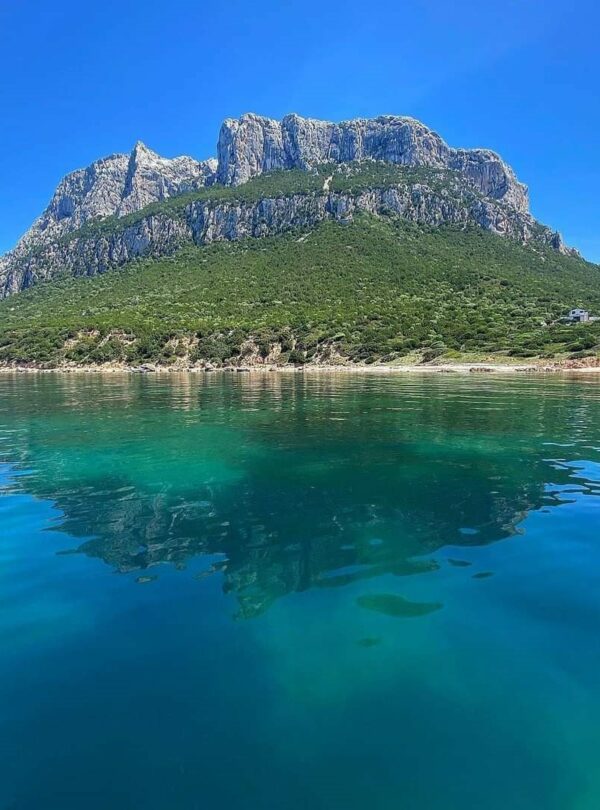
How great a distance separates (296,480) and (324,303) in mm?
99266

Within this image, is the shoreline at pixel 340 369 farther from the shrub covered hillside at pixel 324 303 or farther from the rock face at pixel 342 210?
the rock face at pixel 342 210

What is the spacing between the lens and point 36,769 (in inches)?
178

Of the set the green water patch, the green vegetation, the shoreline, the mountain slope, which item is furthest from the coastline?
the green vegetation

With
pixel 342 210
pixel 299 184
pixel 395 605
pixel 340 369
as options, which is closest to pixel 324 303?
pixel 340 369

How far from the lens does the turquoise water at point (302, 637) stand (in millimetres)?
4449

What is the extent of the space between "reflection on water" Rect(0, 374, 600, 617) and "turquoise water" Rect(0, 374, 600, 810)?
10 centimetres

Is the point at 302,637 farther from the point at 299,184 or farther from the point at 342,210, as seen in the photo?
the point at 299,184

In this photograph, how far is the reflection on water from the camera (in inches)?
373

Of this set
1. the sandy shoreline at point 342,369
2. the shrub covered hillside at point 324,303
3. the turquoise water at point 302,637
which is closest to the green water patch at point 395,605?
the turquoise water at point 302,637

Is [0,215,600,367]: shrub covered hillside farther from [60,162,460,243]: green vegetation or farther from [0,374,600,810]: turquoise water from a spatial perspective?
[0,374,600,810]: turquoise water

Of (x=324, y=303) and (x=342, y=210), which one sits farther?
(x=342, y=210)

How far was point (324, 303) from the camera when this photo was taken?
11075 cm

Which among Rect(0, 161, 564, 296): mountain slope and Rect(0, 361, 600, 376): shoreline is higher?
Rect(0, 161, 564, 296): mountain slope

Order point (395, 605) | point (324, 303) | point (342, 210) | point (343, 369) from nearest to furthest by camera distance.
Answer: point (395, 605), point (343, 369), point (324, 303), point (342, 210)
